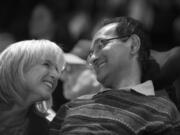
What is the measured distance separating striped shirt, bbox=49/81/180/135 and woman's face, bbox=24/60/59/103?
0.25ft

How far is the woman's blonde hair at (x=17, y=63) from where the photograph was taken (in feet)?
3.33

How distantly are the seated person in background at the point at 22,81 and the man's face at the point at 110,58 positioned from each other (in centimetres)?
13

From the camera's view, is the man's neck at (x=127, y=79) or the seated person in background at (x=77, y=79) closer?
the man's neck at (x=127, y=79)

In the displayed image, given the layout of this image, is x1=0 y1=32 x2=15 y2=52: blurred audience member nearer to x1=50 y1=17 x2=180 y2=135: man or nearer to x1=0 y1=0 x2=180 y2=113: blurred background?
x1=0 y1=0 x2=180 y2=113: blurred background

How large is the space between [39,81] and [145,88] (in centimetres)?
25

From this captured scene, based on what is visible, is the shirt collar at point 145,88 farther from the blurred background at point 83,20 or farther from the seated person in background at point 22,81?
the blurred background at point 83,20

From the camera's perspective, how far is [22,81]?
1.02 meters

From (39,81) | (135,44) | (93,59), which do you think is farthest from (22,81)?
(135,44)

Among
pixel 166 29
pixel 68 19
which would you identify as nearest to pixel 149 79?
pixel 166 29

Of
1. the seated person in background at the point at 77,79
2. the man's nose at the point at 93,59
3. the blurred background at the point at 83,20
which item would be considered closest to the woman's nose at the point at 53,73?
the man's nose at the point at 93,59

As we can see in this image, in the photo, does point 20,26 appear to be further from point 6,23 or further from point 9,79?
point 9,79

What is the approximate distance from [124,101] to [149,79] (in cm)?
14

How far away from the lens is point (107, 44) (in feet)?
3.74

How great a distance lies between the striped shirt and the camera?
3.27 feet
